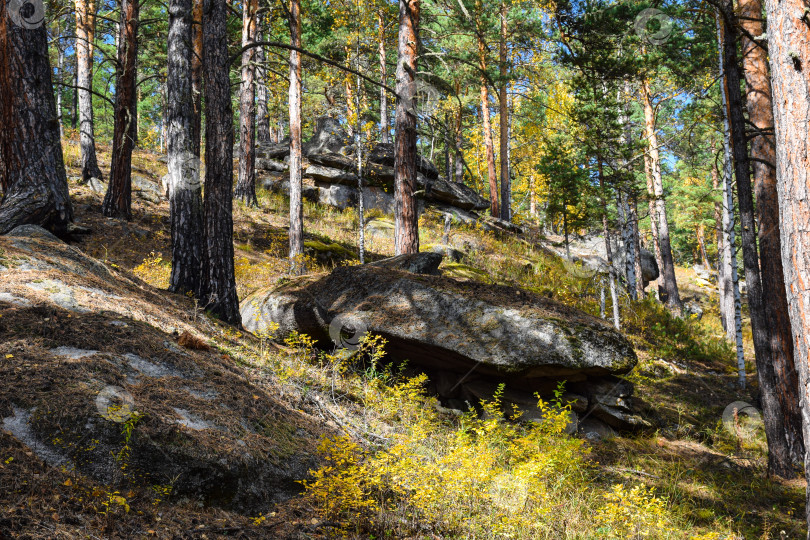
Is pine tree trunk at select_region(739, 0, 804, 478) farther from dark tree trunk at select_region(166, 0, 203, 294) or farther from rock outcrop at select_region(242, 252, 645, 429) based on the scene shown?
dark tree trunk at select_region(166, 0, 203, 294)

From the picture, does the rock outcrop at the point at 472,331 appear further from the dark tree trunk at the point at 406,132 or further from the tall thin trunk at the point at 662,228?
the tall thin trunk at the point at 662,228

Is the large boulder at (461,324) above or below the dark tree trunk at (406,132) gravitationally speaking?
below

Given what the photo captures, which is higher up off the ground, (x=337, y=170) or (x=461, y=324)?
(x=337, y=170)

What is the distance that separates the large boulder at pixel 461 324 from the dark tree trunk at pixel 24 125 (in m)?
3.40

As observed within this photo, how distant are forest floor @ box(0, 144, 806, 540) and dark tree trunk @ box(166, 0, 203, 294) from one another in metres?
0.63

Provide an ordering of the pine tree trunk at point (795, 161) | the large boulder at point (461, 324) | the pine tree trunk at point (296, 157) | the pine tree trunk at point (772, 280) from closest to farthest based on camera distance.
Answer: the pine tree trunk at point (795, 161) < the large boulder at point (461, 324) < the pine tree trunk at point (772, 280) < the pine tree trunk at point (296, 157)

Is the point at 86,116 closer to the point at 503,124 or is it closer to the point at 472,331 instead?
the point at 472,331

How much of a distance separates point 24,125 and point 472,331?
6543 mm

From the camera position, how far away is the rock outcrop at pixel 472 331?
6.43 m

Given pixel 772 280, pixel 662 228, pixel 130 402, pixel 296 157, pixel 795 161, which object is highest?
pixel 296 157

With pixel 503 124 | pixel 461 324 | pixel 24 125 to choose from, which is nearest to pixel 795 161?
pixel 461 324

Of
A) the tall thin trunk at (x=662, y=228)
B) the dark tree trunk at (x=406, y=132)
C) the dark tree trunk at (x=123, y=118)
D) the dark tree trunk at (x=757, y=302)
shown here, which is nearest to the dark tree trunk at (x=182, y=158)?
the dark tree trunk at (x=406, y=132)

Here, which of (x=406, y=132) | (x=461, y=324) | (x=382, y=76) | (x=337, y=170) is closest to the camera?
(x=461, y=324)

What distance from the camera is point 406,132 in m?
8.84
